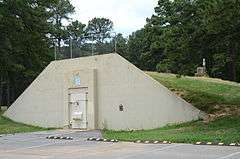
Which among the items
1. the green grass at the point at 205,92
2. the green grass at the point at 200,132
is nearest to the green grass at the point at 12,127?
the green grass at the point at 205,92

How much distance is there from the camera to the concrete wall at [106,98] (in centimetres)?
2473

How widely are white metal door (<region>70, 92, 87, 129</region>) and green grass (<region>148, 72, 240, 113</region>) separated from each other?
5397 millimetres

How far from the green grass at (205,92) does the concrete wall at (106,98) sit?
2250 mm

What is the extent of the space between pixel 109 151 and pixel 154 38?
19871 mm

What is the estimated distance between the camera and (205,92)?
30.2 m

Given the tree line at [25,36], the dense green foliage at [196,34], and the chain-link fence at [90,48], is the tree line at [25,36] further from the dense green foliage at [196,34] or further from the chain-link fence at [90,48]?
the dense green foliage at [196,34]

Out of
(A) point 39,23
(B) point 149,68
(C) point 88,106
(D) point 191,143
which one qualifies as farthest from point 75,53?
(B) point 149,68

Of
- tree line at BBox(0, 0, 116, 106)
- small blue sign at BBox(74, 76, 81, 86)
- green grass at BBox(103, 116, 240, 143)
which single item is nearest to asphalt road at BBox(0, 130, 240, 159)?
green grass at BBox(103, 116, 240, 143)

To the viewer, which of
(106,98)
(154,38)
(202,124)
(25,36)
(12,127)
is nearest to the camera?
(202,124)

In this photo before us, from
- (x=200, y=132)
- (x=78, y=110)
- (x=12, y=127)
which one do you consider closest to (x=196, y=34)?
(x=200, y=132)

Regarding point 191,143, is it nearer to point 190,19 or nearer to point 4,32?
point 190,19

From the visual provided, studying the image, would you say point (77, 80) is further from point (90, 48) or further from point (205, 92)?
point (205, 92)

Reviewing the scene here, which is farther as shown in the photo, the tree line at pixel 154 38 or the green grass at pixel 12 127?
the green grass at pixel 12 127

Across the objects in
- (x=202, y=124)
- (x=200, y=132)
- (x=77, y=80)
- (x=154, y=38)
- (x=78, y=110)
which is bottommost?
(x=200, y=132)
